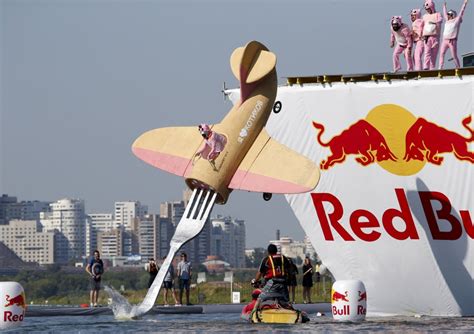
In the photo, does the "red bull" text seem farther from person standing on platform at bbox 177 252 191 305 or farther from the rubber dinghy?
person standing on platform at bbox 177 252 191 305

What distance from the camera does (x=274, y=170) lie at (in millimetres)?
35844

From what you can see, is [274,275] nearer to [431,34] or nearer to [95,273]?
[431,34]

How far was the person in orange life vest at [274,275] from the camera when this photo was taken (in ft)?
111

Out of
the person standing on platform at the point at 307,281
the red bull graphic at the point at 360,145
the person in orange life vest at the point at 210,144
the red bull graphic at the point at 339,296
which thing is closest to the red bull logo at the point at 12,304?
the person in orange life vest at the point at 210,144

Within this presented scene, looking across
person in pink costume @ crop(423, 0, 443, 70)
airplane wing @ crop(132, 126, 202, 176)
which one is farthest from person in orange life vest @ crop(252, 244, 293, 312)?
person in pink costume @ crop(423, 0, 443, 70)

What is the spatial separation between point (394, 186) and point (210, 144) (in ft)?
17.0

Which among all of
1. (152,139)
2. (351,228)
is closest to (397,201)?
(351,228)

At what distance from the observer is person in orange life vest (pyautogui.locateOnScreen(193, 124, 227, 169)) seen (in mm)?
35875

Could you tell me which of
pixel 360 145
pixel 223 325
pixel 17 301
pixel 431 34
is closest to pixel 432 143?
pixel 360 145

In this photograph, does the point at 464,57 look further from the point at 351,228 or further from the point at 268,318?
the point at 268,318

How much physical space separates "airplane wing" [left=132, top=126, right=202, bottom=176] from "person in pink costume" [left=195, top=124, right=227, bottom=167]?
55 centimetres

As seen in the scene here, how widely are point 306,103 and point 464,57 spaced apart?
532 centimetres

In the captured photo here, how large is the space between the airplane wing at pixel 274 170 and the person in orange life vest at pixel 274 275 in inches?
75.0

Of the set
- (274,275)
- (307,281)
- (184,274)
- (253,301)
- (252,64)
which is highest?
(252,64)
